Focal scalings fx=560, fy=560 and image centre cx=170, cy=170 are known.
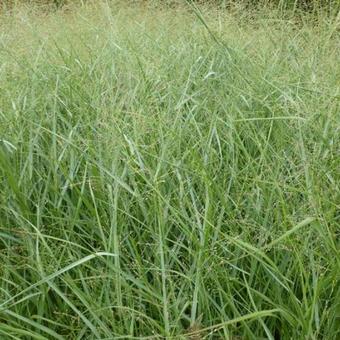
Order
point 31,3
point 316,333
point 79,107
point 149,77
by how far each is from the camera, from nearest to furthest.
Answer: point 316,333
point 79,107
point 149,77
point 31,3

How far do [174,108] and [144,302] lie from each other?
0.68 m

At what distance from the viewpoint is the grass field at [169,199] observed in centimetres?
115

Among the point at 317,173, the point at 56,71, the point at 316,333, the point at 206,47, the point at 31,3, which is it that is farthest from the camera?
the point at 31,3

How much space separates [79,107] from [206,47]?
0.82 m

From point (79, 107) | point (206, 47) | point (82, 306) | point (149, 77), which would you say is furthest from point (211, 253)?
point (206, 47)

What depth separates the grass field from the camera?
1.15 metres

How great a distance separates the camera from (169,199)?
52.5 inches

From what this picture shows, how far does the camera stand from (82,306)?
1241mm

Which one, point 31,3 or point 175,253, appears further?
point 31,3

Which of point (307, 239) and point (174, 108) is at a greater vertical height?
point (174, 108)

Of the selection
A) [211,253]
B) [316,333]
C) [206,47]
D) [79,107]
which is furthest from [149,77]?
[316,333]

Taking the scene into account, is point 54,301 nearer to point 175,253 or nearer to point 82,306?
point 82,306

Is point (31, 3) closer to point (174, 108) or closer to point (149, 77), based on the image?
point (149, 77)

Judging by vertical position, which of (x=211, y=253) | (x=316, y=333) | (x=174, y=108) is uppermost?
(x=174, y=108)
